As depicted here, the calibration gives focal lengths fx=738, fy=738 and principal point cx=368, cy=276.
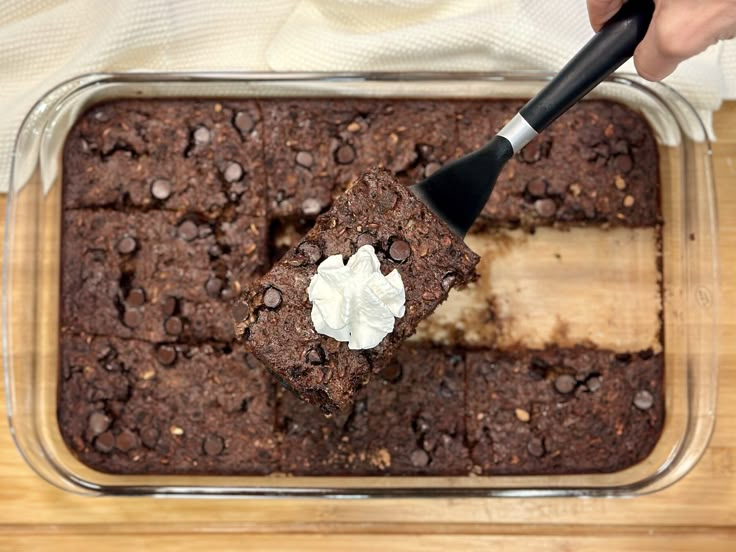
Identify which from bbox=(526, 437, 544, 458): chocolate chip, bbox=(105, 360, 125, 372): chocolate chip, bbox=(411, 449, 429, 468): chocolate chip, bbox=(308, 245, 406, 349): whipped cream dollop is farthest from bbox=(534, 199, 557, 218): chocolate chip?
bbox=(105, 360, 125, 372): chocolate chip

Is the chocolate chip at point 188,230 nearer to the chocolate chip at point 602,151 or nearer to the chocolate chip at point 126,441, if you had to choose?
the chocolate chip at point 126,441

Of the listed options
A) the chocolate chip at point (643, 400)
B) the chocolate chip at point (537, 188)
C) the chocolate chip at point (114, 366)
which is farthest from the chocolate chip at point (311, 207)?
the chocolate chip at point (643, 400)

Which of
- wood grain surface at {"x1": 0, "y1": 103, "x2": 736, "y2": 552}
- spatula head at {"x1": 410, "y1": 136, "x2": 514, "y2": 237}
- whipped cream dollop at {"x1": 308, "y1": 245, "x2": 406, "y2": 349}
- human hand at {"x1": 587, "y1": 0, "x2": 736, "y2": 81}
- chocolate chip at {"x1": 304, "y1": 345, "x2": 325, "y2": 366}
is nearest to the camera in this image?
human hand at {"x1": 587, "y1": 0, "x2": 736, "y2": 81}

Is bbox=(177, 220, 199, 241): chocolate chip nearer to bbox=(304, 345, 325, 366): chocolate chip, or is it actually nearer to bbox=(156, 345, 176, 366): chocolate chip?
bbox=(156, 345, 176, 366): chocolate chip

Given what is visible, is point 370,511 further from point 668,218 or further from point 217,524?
point 668,218

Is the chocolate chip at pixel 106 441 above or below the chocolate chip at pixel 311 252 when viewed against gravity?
below

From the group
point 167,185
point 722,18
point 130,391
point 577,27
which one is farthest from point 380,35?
point 130,391

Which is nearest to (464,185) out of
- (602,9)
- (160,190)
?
(602,9)

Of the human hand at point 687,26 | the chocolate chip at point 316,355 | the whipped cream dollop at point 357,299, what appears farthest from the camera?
the chocolate chip at point 316,355
